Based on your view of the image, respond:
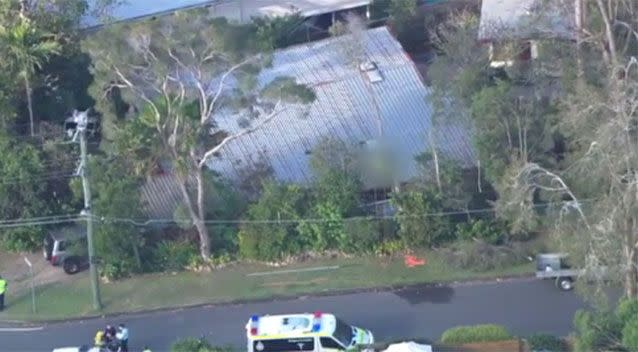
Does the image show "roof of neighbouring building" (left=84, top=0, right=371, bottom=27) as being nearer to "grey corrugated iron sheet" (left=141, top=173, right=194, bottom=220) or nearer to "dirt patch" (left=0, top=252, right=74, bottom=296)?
"grey corrugated iron sheet" (left=141, top=173, right=194, bottom=220)

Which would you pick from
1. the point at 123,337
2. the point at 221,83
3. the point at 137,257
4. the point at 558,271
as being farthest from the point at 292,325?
the point at 221,83

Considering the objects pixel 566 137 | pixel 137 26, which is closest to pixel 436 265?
pixel 566 137

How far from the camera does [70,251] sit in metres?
41.7

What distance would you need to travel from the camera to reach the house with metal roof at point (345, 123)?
43.0 m

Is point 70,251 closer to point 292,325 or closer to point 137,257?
point 137,257

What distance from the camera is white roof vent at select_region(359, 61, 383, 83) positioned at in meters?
46.4

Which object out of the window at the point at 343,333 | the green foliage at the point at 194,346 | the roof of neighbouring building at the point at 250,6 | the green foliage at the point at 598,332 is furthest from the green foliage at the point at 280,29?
the green foliage at the point at 598,332

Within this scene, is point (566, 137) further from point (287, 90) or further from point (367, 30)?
point (367, 30)

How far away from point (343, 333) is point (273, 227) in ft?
21.6

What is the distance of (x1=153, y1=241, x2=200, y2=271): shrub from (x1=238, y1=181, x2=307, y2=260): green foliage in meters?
1.31

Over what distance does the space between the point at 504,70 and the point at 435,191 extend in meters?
4.79

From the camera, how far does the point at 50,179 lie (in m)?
43.0

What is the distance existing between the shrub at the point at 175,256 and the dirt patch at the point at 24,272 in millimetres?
2384

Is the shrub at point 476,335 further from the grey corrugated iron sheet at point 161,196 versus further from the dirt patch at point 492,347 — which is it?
the grey corrugated iron sheet at point 161,196
